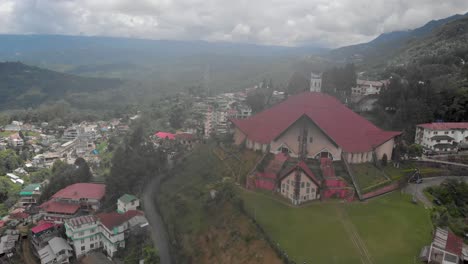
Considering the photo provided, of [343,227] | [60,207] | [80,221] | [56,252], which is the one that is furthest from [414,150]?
[60,207]

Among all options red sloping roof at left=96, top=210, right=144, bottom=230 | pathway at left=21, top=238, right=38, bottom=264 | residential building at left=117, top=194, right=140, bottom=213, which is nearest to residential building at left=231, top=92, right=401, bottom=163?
residential building at left=117, top=194, right=140, bottom=213

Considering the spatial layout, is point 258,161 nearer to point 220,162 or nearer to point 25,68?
point 220,162

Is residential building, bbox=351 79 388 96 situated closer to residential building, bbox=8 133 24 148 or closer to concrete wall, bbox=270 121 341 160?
concrete wall, bbox=270 121 341 160

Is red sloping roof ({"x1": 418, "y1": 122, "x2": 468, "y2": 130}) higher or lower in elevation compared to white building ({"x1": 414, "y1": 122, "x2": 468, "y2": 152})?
higher

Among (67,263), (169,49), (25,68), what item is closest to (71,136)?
(67,263)

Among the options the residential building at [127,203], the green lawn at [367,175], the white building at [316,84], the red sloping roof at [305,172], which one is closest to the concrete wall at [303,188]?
the red sloping roof at [305,172]

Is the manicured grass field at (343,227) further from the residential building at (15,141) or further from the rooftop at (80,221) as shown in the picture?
the residential building at (15,141)

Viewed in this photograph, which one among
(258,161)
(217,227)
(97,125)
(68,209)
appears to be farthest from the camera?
(97,125)
